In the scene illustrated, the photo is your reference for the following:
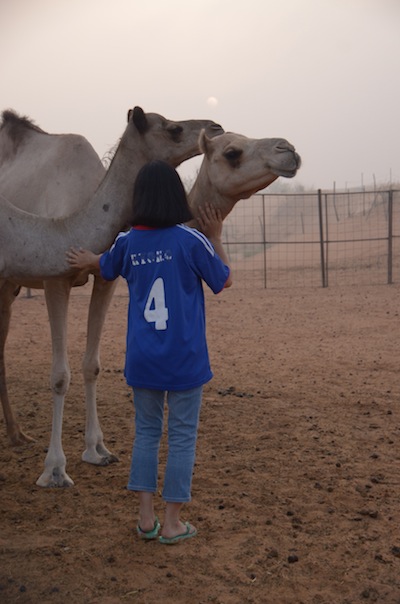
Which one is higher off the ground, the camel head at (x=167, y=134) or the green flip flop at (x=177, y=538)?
the camel head at (x=167, y=134)

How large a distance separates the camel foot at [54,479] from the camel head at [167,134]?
6.60 ft

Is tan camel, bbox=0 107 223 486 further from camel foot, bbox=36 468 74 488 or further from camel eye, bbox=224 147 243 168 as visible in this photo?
camel eye, bbox=224 147 243 168

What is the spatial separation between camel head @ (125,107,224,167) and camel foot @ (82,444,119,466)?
2001 mm

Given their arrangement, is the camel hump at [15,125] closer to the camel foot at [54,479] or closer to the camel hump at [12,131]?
the camel hump at [12,131]

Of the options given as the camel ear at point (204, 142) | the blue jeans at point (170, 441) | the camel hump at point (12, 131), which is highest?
the camel hump at point (12, 131)

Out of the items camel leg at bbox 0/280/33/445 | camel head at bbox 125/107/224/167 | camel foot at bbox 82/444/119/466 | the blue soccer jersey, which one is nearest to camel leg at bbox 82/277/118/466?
camel foot at bbox 82/444/119/466

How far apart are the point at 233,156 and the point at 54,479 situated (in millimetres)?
2253

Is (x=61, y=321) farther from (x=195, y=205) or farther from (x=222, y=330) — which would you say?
(x=222, y=330)

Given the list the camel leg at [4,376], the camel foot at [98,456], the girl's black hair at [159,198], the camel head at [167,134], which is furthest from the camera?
the camel leg at [4,376]

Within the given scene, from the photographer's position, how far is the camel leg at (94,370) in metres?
4.90

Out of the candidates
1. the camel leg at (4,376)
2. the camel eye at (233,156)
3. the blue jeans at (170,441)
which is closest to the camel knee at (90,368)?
the camel leg at (4,376)

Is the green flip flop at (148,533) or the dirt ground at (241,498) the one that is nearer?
the dirt ground at (241,498)

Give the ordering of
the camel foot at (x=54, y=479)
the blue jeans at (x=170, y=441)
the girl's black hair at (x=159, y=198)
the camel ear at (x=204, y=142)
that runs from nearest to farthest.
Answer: the girl's black hair at (x=159, y=198), the blue jeans at (x=170, y=441), the camel ear at (x=204, y=142), the camel foot at (x=54, y=479)

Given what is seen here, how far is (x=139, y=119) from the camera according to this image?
4.26 metres
